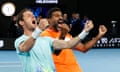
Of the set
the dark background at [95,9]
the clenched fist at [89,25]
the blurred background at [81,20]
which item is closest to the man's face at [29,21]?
the clenched fist at [89,25]

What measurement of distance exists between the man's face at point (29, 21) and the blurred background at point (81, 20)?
30.7 feet

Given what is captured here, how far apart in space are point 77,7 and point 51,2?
95.9 inches

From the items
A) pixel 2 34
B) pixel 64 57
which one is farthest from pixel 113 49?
pixel 64 57

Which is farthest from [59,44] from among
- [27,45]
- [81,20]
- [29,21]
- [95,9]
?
[95,9]

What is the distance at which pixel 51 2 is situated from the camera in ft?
72.4

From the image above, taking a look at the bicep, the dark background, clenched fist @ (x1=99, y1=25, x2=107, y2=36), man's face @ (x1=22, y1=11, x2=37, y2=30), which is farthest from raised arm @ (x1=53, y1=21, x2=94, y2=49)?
the dark background

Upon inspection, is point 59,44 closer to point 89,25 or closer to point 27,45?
point 89,25

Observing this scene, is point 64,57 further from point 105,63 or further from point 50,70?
point 105,63

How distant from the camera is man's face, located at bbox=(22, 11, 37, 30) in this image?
4273 millimetres

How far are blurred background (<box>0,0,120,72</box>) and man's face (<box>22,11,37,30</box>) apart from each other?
9.35m

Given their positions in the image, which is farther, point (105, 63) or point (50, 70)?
point (105, 63)

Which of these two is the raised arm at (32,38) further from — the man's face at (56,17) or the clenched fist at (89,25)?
the man's face at (56,17)

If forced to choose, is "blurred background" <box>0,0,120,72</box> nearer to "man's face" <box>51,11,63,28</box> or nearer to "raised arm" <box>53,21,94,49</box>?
"man's face" <box>51,11,63,28</box>

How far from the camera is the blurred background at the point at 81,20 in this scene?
15.5 m
